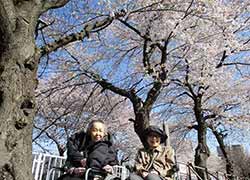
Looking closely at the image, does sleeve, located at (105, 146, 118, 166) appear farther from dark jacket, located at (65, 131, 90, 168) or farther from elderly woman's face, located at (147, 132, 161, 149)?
elderly woman's face, located at (147, 132, 161, 149)

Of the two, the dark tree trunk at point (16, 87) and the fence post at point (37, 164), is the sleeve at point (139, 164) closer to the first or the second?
the dark tree trunk at point (16, 87)

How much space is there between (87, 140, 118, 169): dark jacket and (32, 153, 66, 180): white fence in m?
1.72

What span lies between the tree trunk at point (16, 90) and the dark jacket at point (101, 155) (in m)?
0.71

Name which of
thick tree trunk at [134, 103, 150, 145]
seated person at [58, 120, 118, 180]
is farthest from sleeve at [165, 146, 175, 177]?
thick tree trunk at [134, 103, 150, 145]

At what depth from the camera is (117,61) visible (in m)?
11.5

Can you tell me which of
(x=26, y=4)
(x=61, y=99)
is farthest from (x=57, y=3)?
(x=61, y=99)

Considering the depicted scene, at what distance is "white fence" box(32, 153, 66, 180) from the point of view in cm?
529

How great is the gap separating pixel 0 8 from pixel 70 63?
23.2 ft

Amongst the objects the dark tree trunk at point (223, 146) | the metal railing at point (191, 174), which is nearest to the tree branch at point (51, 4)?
the metal railing at point (191, 174)

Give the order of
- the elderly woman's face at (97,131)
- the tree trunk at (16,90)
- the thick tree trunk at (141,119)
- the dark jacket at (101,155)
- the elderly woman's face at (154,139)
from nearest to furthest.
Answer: the tree trunk at (16,90), the dark jacket at (101,155), the elderly woman's face at (97,131), the elderly woman's face at (154,139), the thick tree trunk at (141,119)

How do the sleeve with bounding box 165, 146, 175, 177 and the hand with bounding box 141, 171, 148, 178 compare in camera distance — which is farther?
the sleeve with bounding box 165, 146, 175, 177

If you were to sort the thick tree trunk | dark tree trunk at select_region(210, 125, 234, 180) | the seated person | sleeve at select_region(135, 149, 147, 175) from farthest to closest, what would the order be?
dark tree trunk at select_region(210, 125, 234, 180) < the thick tree trunk < sleeve at select_region(135, 149, 147, 175) < the seated person

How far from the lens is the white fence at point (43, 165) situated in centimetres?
529

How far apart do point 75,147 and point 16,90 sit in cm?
98
